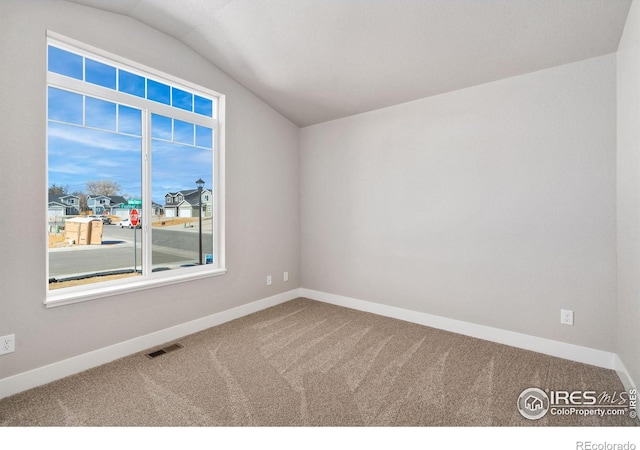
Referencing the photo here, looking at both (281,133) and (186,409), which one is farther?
(281,133)

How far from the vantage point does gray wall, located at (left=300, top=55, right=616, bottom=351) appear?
2.52 metres

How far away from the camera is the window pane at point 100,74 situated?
256cm

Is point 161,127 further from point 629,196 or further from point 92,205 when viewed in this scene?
point 629,196

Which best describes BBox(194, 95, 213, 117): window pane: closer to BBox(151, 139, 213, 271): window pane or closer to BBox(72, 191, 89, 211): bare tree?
BBox(151, 139, 213, 271): window pane

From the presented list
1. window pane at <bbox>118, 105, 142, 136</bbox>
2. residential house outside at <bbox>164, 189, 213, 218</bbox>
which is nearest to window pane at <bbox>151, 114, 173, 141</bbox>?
window pane at <bbox>118, 105, 142, 136</bbox>

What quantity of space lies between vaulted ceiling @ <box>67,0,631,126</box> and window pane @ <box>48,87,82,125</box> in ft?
2.43

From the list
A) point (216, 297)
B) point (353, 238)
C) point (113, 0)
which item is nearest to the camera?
point (113, 0)

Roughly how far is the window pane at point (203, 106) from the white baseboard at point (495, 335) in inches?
110

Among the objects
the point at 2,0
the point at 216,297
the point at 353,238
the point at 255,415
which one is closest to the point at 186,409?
the point at 255,415

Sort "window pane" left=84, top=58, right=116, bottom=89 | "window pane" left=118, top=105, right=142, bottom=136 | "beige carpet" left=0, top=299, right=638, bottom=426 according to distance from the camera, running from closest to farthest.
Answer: "beige carpet" left=0, top=299, right=638, bottom=426 < "window pane" left=84, top=58, right=116, bottom=89 < "window pane" left=118, top=105, right=142, bottom=136

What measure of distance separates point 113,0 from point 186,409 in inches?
122

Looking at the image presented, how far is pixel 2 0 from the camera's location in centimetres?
205

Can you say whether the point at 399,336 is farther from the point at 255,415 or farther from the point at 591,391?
the point at 255,415

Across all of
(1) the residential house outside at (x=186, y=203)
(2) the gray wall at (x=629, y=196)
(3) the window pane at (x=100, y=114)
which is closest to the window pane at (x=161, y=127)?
(3) the window pane at (x=100, y=114)
